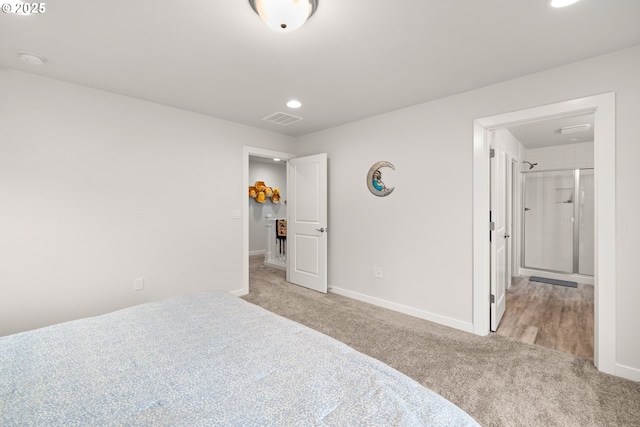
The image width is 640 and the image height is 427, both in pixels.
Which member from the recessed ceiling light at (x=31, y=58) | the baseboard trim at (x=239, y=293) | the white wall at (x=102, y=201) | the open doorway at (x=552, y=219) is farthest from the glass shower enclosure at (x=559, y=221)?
the recessed ceiling light at (x=31, y=58)

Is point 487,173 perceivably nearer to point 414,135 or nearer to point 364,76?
point 414,135

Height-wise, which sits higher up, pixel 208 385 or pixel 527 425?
pixel 208 385

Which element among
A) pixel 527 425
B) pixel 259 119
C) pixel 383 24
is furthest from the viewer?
pixel 259 119

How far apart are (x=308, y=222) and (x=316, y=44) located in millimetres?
2622

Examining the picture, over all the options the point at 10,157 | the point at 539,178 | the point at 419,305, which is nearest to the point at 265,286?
the point at 419,305

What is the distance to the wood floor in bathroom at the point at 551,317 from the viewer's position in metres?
2.56

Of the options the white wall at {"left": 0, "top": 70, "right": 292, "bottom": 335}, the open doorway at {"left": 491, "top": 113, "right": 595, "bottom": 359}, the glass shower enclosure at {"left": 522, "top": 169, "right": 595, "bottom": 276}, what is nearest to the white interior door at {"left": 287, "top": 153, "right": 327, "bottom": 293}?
the white wall at {"left": 0, "top": 70, "right": 292, "bottom": 335}

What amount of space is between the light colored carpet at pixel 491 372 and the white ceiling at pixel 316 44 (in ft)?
7.73

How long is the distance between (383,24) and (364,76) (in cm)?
69

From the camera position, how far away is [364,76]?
2.42m

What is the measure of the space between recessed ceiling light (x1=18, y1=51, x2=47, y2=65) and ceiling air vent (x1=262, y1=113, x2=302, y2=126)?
202cm

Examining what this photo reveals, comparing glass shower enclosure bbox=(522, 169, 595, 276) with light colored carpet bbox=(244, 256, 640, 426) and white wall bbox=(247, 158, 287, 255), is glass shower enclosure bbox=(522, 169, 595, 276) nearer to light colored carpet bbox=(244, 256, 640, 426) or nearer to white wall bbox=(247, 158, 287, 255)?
light colored carpet bbox=(244, 256, 640, 426)

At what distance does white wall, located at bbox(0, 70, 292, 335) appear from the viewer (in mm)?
2291

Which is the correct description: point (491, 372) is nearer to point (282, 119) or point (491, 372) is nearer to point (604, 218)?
point (604, 218)
